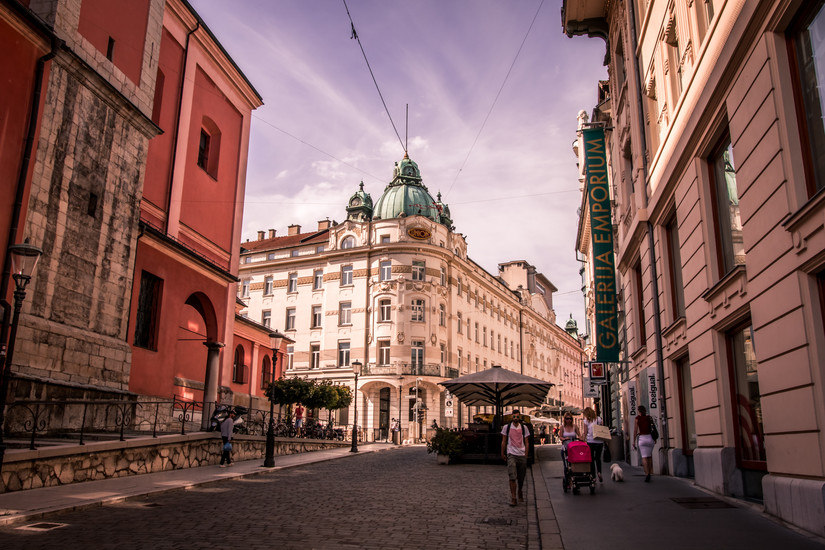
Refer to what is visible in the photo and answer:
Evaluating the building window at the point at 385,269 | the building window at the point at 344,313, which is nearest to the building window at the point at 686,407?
the building window at the point at 385,269

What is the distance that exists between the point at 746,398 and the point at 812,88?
4.97 meters

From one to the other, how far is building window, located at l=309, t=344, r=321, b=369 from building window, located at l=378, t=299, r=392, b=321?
6.36 m

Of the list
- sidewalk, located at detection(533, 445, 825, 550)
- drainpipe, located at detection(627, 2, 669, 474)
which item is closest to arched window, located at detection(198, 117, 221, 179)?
drainpipe, located at detection(627, 2, 669, 474)

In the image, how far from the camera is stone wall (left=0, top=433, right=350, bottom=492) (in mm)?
10539

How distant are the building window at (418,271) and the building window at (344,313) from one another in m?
6.00

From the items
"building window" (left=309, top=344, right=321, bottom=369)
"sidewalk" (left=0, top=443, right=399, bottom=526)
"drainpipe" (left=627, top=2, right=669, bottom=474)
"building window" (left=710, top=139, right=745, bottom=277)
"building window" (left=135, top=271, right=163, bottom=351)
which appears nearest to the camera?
"sidewalk" (left=0, top=443, right=399, bottom=526)

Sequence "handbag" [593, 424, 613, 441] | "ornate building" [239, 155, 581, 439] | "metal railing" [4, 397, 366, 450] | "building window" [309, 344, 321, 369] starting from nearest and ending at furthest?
"metal railing" [4, 397, 366, 450]
"handbag" [593, 424, 613, 441]
"ornate building" [239, 155, 581, 439]
"building window" [309, 344, 321, 369]

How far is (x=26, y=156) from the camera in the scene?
13.7 metres

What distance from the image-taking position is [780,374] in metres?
7.93

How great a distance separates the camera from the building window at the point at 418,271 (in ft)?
172

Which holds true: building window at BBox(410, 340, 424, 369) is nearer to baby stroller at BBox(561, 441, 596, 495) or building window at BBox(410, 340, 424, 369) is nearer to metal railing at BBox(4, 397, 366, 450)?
metal railing at BBox(4, 397, 366, 450)

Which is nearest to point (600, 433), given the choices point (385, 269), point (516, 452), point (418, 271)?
point (516, 452)

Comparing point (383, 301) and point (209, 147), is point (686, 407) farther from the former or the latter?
point (383, 301)

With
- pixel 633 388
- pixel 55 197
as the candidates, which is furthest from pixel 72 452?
pixel 633 388
